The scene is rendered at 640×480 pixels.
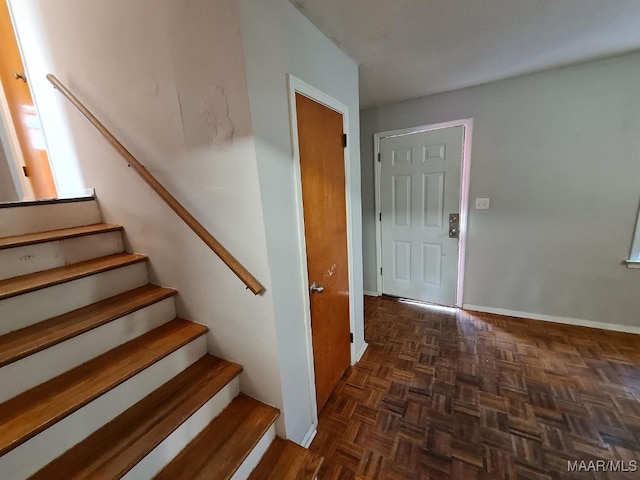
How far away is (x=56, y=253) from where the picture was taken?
1.38m

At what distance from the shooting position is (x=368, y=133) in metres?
2.96

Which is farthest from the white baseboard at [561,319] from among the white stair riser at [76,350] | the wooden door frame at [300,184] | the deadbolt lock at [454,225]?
the white stair riser at [76,350]

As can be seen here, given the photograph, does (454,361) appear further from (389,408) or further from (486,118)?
(486,118)

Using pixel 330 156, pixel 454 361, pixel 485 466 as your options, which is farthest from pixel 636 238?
pixel 330 156

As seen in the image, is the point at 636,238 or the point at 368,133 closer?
the point at 636,238

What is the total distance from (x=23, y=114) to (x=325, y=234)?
9.06 ft

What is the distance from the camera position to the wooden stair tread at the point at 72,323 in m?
0.98

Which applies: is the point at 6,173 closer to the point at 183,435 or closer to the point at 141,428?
the point at 141,428

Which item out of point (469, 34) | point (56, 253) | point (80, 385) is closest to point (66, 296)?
point (56, 253)

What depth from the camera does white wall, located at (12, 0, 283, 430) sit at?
3.43 ft

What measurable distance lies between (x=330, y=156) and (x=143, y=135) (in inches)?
40.9

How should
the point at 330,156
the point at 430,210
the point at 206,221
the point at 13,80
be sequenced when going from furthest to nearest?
the point at 430,210 → the point at 13,80 → the point at 330,156 → the point at 206,221

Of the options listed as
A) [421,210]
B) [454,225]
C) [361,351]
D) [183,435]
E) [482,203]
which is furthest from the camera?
[421,210]

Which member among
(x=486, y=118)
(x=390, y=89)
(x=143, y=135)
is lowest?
(x=143, y=135)
